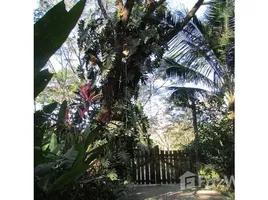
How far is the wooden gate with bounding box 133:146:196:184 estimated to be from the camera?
90.4 inches

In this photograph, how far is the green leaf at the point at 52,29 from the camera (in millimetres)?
924

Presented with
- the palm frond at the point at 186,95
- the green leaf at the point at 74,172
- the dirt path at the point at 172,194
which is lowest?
the dirt path at the point at 172,194

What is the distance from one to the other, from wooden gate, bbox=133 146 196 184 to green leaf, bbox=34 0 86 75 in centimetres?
158

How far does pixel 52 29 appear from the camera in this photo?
3.15 ft

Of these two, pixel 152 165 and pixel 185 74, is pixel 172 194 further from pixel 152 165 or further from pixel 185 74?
pixel 185 74

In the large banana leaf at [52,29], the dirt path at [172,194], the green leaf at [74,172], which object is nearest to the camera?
the large banana leaf at [52,29]

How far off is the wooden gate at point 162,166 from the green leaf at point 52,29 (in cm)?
158

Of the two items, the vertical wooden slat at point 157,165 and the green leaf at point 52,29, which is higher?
the green leaf at point 52,29

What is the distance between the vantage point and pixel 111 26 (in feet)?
8.82

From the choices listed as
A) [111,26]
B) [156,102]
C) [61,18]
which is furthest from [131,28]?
[61,18]

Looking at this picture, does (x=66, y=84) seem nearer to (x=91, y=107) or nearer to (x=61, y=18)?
(x=91, y=107)

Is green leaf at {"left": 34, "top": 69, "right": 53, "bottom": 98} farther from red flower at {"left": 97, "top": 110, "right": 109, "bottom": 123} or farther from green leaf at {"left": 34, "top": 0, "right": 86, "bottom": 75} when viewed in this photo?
red flower at {"left": 97, "top": 110, "right": 109, "bottom": 123}

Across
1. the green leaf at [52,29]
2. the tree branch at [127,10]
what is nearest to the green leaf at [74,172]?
the green leaf at [52,29]

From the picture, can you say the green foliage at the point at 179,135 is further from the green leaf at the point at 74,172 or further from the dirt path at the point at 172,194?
the green leaf at the point at 74,172
